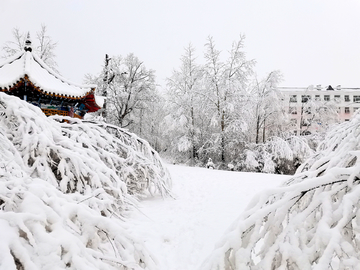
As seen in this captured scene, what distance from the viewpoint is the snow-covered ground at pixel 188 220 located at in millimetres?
3127

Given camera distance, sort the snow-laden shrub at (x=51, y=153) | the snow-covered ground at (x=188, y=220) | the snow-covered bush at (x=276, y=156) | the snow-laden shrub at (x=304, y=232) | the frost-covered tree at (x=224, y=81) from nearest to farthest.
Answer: the snow-laden shrub at (x=304, y=232) < the snow-laden shrub at (x=51, y=153) < the snow-covered ground at (x=188, y=220) < the snow-covered bush at (x=276, y=156) < the frost-covered tree at (x=224, y=81)

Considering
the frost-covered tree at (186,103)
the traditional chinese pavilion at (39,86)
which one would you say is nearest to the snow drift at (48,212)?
the traditional chinese pavilion at (39,86)

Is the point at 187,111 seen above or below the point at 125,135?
above

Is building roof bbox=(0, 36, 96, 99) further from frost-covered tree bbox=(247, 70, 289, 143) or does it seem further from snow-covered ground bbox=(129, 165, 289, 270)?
frost-covered tree bbox=(247, 70, 289, 143)

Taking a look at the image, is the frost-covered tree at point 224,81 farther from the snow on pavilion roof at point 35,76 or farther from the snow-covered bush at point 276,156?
the snow on pavilion roof at point 35,76

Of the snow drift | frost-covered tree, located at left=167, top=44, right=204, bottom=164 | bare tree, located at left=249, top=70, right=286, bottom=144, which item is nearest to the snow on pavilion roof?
the snow drift

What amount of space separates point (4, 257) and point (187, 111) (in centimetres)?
1586

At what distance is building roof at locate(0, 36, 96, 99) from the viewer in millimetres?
6242

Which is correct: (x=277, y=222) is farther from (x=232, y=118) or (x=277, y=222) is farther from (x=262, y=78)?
(x=262, y=78)

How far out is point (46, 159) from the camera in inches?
116

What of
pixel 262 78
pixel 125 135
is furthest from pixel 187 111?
pixel 125 135

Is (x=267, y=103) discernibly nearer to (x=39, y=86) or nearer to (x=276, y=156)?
(x=276, y=156)

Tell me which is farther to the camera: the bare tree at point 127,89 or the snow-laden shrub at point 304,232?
the bare tree at point 127,89

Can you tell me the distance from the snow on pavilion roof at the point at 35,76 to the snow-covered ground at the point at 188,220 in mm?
4573
